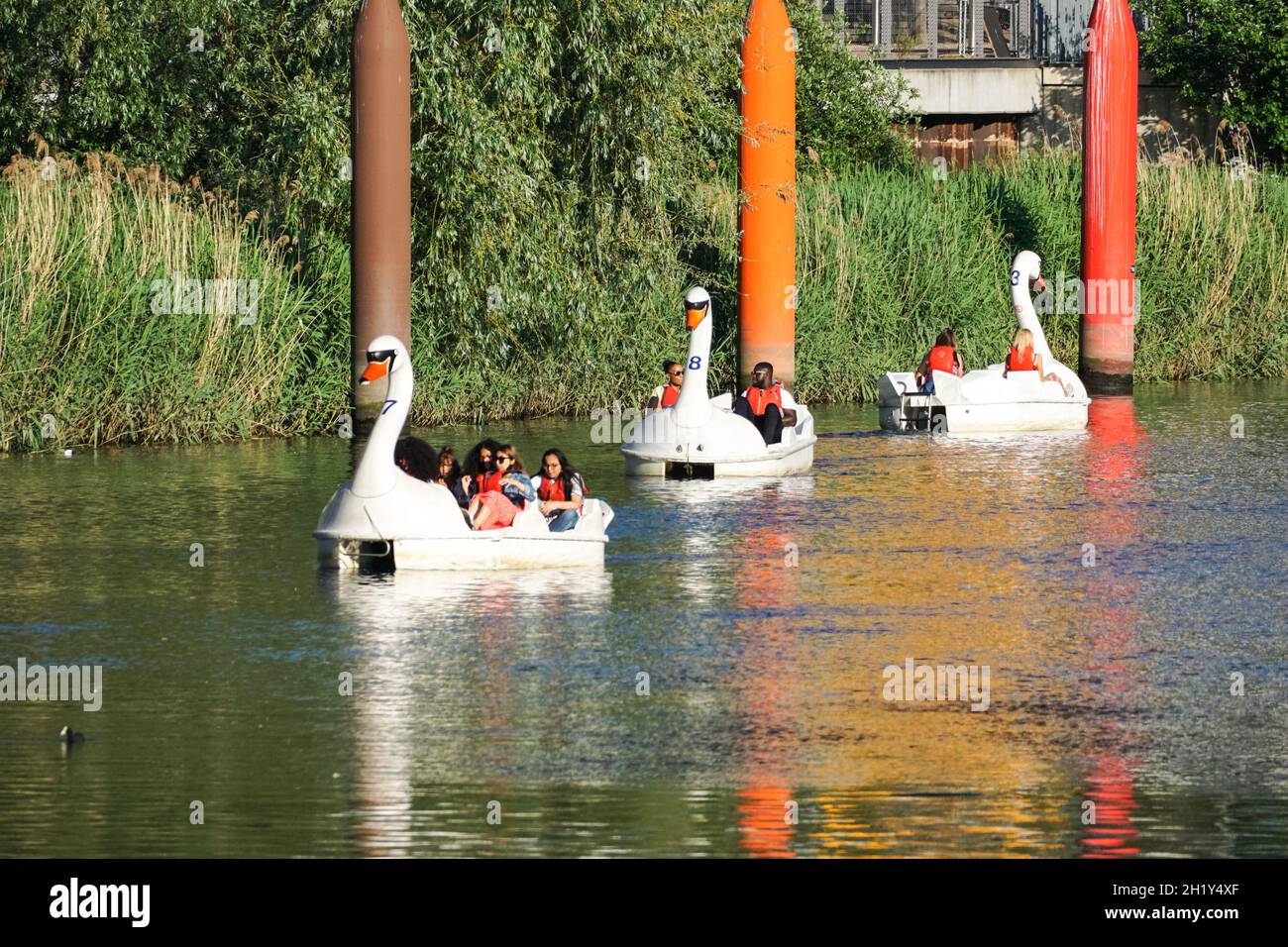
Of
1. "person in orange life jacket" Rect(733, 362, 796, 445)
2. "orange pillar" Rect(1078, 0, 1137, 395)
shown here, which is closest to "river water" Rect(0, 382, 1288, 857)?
"person in orange life jacket" Rect(733, 362, 796, 445)

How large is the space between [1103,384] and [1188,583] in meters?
17.1

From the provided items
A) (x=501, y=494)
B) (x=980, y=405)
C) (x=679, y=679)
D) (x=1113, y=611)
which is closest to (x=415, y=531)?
(x=501, y=494)

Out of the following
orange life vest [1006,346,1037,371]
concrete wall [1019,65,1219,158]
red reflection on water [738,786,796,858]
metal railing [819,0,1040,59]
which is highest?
metal railing [819,0,1040,59]

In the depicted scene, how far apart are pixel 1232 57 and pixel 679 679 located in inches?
1292

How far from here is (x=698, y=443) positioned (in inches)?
854

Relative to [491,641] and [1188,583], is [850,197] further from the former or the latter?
[491,641]

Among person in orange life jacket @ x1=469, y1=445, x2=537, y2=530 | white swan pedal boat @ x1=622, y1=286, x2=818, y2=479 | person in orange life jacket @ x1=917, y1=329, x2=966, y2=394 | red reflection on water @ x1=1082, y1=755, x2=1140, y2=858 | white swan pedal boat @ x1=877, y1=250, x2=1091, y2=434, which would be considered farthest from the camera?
person in orange life jacket @ x1=917, y1=329, x2=966, y2=394

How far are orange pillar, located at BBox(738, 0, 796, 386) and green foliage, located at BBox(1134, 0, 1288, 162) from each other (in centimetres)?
1435

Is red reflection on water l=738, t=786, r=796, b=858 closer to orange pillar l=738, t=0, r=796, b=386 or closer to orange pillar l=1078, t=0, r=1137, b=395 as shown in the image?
orange pillar l=738, t=0, r=796, b=386

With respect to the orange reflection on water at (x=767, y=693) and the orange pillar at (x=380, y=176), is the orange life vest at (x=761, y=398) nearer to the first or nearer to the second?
the orange pillar at (x=380, y=176)

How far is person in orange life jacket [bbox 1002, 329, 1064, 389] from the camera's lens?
26.9 m

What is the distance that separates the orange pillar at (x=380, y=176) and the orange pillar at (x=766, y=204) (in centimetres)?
662

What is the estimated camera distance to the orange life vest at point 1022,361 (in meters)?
27.2
